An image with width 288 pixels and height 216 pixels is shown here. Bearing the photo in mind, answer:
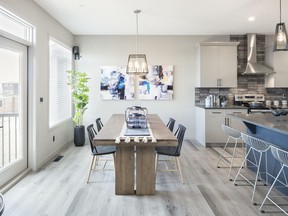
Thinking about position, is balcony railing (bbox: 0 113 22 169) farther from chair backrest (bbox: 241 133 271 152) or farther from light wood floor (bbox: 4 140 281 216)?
chair backrest (bbox: 241 133 271 152)

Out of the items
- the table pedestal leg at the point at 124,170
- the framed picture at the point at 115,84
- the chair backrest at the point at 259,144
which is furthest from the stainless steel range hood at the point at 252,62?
the table pedestal leg at the point at 124,170

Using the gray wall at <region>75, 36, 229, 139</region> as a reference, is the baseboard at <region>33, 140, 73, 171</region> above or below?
below

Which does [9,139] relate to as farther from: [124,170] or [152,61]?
[152,61]

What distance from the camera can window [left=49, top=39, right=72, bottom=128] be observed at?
477 centimetres

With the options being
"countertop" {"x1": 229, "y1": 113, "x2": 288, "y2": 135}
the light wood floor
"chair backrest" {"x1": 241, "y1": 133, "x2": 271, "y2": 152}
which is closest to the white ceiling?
"countertop" {"x1": 229, "y1": 113, "x2": 288, "y2": 135}

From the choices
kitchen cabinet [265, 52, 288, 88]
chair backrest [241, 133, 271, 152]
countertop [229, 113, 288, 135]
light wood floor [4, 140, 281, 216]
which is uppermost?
kitchen cabinet [265, 52, 288, 88]

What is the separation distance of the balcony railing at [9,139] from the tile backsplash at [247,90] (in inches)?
172

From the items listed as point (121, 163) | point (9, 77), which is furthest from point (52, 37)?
point (121, 163)

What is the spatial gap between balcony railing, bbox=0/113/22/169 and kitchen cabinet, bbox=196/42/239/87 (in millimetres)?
4204

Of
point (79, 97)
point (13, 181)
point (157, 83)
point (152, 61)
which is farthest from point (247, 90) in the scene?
point (13, 181)

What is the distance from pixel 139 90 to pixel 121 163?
11.2ft

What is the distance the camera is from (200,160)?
175 inches

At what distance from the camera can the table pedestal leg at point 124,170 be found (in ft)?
9.55

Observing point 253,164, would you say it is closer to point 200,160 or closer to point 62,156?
point 200,160
